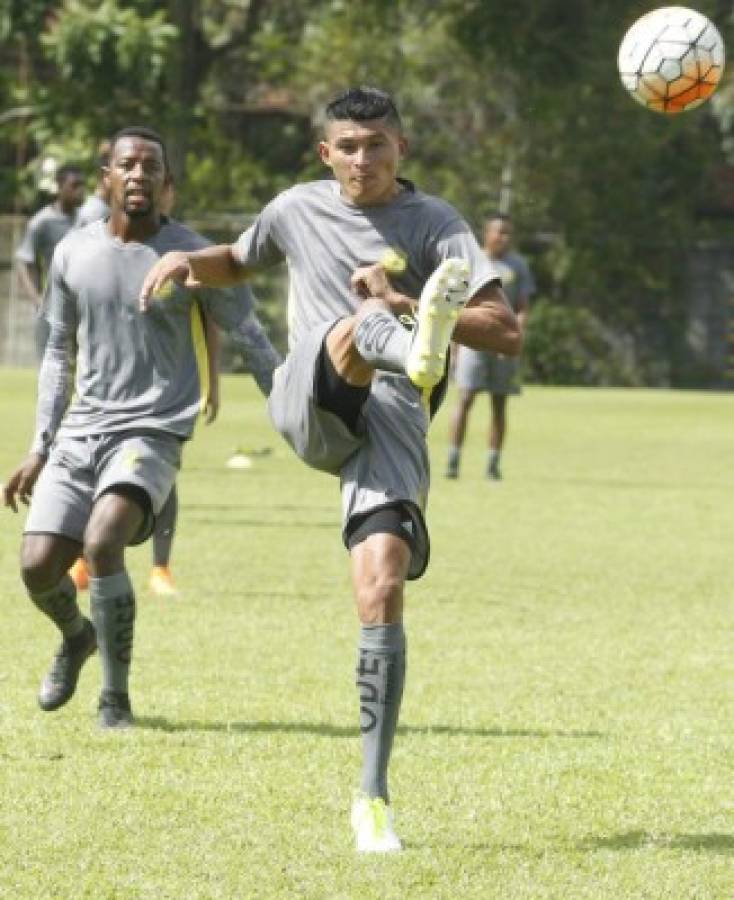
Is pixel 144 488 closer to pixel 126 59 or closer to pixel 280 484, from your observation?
pixel 280 484

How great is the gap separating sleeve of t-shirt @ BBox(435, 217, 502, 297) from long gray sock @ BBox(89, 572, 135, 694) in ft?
7.51

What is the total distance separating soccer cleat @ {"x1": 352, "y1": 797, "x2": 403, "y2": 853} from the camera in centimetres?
665

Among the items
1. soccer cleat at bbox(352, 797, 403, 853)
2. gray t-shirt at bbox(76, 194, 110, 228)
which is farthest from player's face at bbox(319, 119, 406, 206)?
gray t-shirt at bbox(76, 194, 110, 228)

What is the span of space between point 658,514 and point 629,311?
90.1 ft

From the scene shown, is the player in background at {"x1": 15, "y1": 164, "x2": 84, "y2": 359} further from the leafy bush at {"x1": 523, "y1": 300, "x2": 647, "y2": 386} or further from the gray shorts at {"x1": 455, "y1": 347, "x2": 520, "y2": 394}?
the leafy bush at {"x1": 523, "y1": 300, "x2": 647, "y2": 386}

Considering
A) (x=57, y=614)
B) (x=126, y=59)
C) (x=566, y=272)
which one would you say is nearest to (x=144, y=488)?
(x=57, y=614)

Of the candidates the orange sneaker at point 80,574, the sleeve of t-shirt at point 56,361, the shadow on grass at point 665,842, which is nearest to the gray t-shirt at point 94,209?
the orange sneaker at point 80,574

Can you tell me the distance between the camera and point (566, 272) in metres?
46.2

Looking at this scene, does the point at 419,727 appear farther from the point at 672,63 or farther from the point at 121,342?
the point at 672,63

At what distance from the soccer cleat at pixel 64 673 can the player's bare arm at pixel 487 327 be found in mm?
2787

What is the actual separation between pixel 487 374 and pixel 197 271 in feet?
47.8

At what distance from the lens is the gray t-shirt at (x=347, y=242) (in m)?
7.14

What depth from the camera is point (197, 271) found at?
297 inches

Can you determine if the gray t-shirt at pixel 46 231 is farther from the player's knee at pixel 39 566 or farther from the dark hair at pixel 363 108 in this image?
the dark hair at pixel 363 108
